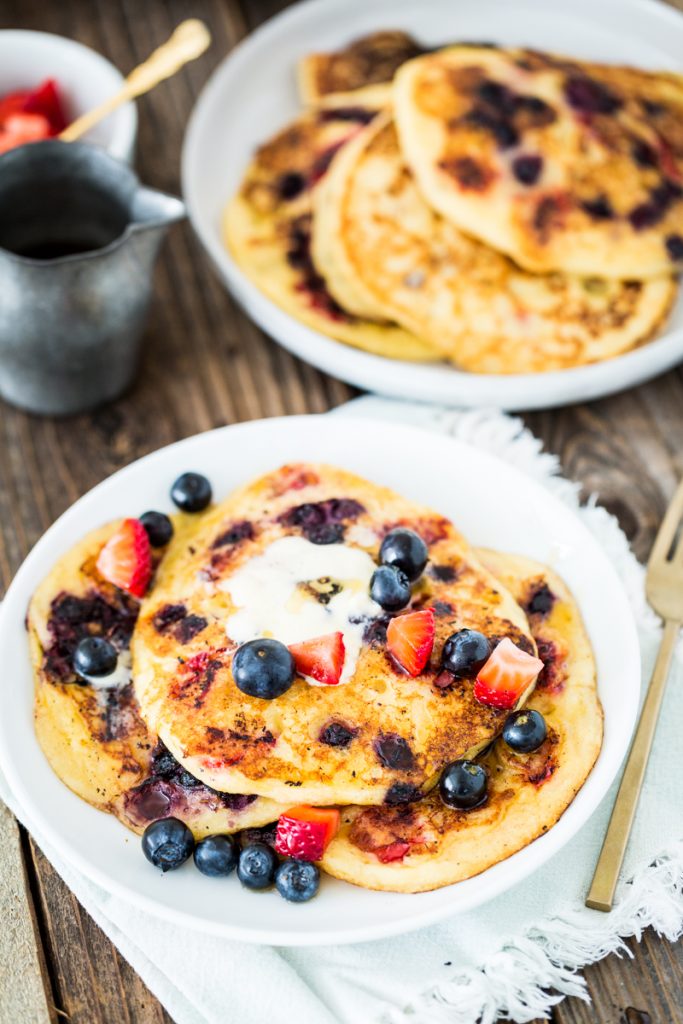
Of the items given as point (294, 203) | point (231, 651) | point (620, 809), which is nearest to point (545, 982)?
point (620, 809)

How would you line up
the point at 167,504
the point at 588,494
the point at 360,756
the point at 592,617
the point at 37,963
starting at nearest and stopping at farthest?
the point at 360,756
the point at 37,963
the point at 592,617
the point at 167,504
the point at 588,494

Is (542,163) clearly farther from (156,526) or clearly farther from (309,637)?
(309,637)

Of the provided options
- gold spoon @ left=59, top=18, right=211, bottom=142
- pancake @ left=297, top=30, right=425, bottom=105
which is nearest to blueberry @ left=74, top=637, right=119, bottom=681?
gold spoon @ left=59, top=18, right=211, bottom=142

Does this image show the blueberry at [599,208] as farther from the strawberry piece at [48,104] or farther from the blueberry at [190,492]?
the strawberry piece at [48,104]

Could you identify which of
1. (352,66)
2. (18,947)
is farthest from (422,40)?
(18,947)

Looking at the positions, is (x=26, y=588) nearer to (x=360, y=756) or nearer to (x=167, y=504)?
(x=167, y=504)

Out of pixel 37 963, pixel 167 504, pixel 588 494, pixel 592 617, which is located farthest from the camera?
pixel 588 494

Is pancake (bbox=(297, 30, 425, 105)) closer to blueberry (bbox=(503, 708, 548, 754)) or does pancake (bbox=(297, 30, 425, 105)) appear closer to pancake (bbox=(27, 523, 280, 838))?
pancake (bbox=(27, 523, 280, 838))

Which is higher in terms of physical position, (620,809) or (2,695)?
(2,695)
